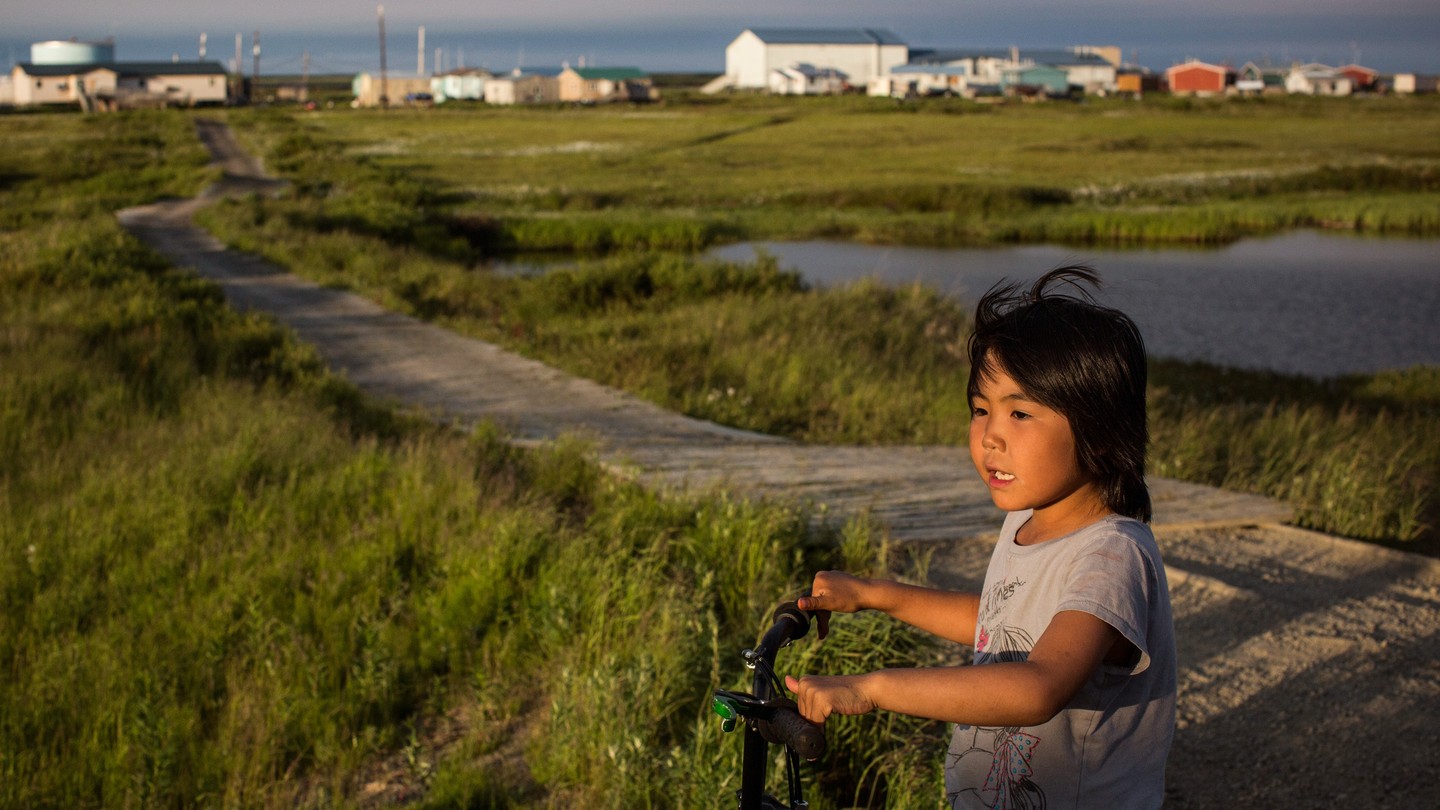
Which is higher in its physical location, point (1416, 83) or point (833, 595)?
point (1416, 83)

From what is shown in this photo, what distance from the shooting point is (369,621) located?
5.05 m

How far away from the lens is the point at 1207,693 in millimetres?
4461

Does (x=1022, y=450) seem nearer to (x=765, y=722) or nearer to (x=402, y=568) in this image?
(x=765, y=722)

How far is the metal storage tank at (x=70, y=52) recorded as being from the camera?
122688 millimetres

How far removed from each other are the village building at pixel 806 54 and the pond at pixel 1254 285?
108523 mm

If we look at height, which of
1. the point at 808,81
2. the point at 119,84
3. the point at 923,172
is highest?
the point at 808,81

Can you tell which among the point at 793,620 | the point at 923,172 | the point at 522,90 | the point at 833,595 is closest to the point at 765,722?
the point at 793,620

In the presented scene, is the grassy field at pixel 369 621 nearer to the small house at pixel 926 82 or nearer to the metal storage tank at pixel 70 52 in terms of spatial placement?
the small house at pixel 926 82

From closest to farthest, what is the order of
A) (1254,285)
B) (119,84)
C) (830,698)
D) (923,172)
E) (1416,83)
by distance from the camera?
(830,698) → (1254,285) → (923,172) → (119,84) → (1416,83)

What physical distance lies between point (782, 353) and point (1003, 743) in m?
10.0

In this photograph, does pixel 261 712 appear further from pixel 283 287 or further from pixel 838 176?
pixel 838 176

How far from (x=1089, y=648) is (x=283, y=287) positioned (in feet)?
57.2

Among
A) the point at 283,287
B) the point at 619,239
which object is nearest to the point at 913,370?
the point at 283,287

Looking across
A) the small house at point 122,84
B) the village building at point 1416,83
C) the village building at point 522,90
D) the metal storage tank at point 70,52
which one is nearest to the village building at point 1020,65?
the village building at point 1416,83
